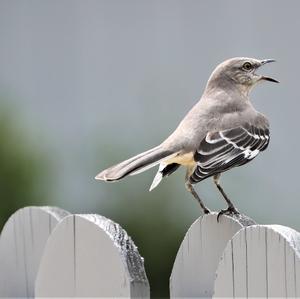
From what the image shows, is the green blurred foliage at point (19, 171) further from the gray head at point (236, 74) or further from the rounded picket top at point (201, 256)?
the rounded picket top at point (201, 256)

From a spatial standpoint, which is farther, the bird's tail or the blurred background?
the blurred background

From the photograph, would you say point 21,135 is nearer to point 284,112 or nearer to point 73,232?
point 284,112

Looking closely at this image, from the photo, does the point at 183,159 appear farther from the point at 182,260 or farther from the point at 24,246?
the point at 182,260

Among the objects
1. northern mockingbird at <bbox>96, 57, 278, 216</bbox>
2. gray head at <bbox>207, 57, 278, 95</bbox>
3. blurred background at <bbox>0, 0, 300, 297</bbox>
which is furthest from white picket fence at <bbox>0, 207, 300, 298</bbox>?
blurred background at <bbox>0, 0, 300, 297</bbox>

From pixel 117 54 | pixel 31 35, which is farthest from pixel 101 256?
pixel 31 35

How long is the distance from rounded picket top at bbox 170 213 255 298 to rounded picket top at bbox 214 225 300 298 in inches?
9.8

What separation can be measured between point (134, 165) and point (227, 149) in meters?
0.56

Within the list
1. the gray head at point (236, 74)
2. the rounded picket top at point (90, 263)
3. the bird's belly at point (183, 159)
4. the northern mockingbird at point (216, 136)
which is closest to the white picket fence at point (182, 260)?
the rounded picket top at point (90, 263)

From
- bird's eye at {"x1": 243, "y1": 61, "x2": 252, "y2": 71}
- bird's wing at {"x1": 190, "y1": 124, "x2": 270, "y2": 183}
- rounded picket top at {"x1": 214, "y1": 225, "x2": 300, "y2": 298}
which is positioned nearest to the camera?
rounded picket top at {"x1": 214, "y1": 225, "x2": 300, "y2": 298}

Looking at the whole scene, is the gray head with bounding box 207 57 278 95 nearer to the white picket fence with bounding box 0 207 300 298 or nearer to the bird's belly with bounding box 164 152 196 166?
the bird's belly with bounding box 164 152 196 166

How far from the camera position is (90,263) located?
288cm

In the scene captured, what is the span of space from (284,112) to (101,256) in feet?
17.4

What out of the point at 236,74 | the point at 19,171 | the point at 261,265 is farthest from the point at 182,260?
the point at 19,171

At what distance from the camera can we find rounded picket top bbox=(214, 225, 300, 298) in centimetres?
237
